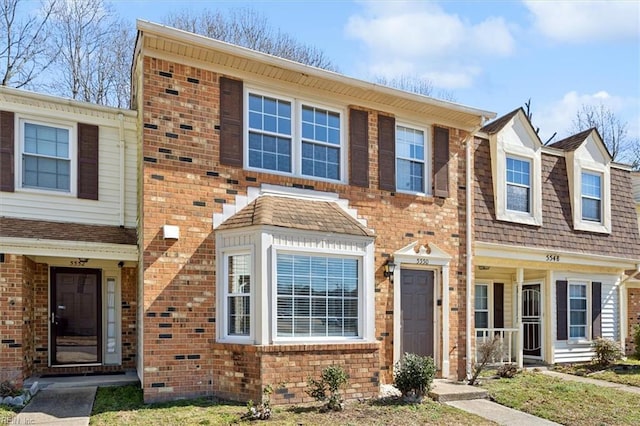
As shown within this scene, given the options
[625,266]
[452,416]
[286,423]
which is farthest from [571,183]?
[286,423]

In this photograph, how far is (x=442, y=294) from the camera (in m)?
11.5

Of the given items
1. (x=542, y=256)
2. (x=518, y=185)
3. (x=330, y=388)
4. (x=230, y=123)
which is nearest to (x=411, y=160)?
(x=518, y=185)

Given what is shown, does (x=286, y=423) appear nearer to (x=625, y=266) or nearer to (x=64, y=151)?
(x=64, y=151)

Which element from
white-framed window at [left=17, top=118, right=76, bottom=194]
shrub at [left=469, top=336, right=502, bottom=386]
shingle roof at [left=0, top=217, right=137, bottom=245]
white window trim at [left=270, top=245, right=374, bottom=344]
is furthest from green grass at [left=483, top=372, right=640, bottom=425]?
white-framed window at [left=17, top=118, right=76, bottom=194]

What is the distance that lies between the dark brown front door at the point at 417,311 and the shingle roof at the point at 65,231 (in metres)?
5.39

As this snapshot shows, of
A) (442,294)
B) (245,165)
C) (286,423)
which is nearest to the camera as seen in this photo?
(286,423)

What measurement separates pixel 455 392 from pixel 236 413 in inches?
160

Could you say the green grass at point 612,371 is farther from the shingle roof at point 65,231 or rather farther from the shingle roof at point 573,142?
the shingle roof at point 65,231

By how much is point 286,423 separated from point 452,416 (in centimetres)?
276

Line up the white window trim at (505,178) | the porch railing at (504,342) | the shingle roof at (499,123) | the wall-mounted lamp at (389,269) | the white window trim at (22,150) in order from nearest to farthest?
the white window trim at (22,150) → the wall-mounted lamp at (389,269) → the porch railing at (504,342) → the white window trim at (505,178) → the shingle roof at (499,123)

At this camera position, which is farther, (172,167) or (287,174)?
(287,174)

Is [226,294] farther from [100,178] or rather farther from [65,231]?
[100,178]

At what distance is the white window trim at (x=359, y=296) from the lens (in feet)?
29.2

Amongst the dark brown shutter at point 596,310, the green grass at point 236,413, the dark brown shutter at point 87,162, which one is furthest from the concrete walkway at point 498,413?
the dark brown shutter at point 87,162
